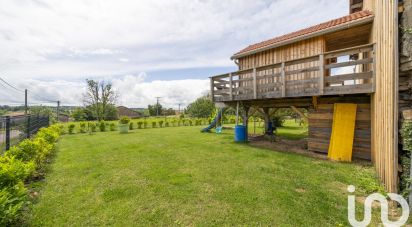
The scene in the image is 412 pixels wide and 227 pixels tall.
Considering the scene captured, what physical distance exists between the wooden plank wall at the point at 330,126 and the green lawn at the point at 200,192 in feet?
3.42

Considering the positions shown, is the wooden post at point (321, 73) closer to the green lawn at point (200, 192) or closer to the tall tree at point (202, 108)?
the green lawn at point (200, 192)

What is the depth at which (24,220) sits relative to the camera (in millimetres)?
3359

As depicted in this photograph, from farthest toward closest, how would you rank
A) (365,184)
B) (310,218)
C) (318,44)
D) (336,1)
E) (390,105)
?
1. (336,1)
2. (318,44)
3. (365,184)
4. (390,105)
5. (310,218)

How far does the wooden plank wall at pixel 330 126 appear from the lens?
6555 mm

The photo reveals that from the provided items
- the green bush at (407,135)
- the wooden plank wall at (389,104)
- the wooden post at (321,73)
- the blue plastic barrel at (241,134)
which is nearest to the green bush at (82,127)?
the blue plastic barrel at (241,134)

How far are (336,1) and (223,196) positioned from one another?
409 inches

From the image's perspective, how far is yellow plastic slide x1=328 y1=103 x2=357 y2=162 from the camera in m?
6.71

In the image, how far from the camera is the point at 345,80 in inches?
251

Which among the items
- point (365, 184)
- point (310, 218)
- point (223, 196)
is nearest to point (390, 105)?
point (365, 184)

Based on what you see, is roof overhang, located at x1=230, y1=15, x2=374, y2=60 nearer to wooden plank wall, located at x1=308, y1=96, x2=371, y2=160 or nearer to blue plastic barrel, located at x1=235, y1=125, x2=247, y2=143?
wooden plank wall, located at x1=308, y1=96, x2=371, y2=160

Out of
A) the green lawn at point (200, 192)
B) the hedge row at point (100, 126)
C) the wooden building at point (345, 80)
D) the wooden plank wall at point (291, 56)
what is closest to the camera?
the green lawn at point (200, 192)

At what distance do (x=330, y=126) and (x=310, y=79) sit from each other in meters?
1.88

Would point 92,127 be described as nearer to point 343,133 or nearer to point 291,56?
point 291,56

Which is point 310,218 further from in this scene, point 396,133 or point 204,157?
point 204,157
